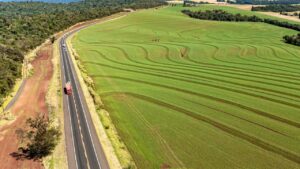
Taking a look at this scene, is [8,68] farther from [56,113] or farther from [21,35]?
[21,35]

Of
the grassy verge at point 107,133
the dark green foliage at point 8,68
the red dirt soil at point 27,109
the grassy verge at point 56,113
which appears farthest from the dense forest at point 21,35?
the grassy verge at point 107,133

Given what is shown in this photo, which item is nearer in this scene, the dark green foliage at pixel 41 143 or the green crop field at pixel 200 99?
the dark green foliage at pixel 41 143

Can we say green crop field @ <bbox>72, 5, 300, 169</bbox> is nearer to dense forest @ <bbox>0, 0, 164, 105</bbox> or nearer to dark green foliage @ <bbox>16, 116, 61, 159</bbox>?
dark green foliage @ <bbox>16, 116, 61, 159</bbox>

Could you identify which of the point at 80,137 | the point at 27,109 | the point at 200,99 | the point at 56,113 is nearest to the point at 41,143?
the point at 80,137

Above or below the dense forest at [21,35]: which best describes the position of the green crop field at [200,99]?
below

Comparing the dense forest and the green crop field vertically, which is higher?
the dense forest

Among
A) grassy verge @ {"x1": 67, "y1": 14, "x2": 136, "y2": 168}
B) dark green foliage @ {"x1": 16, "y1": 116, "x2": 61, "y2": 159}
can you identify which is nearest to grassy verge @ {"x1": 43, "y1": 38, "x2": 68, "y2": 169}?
dark green foliage @ {"x1": 16, "y1": 116, "x2": 61, "y2": 159}

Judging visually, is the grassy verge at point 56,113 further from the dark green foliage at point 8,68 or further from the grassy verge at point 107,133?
the dark green foliage at point 8,68

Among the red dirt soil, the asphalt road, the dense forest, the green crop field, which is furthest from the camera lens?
the dense forest
